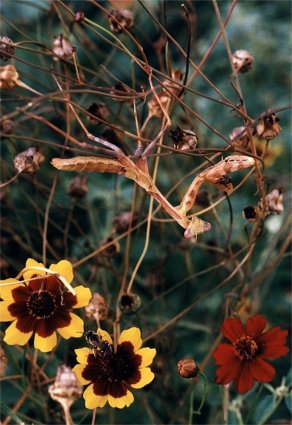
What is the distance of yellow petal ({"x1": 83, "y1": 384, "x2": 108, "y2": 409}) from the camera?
60 cm

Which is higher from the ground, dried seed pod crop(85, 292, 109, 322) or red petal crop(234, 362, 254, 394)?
dried seed pod crop(85, 292, 109, 322)

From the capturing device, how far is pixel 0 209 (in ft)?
3.22

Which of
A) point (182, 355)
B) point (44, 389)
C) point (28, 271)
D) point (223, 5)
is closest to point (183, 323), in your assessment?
point (182, 355)

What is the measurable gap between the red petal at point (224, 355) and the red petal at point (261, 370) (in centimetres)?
2

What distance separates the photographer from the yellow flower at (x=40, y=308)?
1.98 ft

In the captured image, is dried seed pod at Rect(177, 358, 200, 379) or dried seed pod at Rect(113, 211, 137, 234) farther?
dried seed pod at Rect(113, 211, 137, 234)

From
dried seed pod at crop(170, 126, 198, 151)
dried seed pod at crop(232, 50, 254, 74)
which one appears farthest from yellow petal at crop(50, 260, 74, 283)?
A: dried seed pod at crop(232, 50, 254, 74)

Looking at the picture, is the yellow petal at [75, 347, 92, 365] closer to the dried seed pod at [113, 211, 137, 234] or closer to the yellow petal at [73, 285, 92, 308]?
the yellow petal at [73, 285, 92, 308]

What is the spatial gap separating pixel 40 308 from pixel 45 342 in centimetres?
3

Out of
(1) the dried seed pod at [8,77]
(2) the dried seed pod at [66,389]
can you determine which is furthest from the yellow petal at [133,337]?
(1) the dried seed pod at [8,77]

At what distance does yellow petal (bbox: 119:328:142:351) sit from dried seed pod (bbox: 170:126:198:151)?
140 millimetres

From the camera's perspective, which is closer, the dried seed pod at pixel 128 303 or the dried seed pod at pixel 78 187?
the dried seed pod at pixel 128 303

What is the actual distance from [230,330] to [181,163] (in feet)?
1.54

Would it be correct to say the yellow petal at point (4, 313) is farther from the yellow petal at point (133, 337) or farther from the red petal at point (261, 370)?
the red petal at point (261, 370)
